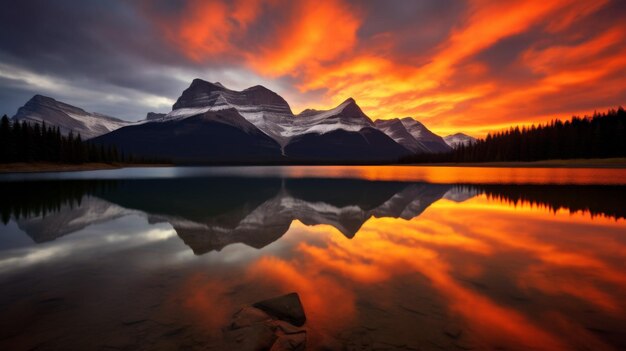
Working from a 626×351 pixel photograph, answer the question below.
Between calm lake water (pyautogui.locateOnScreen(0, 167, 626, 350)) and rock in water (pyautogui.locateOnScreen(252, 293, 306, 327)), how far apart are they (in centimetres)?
35

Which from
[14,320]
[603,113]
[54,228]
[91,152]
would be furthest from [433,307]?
[603,113]

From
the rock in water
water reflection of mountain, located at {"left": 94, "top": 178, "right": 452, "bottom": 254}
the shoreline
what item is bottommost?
water reflection of mountain, located at {"left": 94, "top": 178, "right": 452, "bottom": 254}

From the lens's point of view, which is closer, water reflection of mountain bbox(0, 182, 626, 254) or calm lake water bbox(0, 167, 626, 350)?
calm lake water bbox(0, 167, 626, 350)

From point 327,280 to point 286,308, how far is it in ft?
11.0

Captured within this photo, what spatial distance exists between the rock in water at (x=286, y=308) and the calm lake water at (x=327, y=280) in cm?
35

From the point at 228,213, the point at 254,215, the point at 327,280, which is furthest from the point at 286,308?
the point at 228,213

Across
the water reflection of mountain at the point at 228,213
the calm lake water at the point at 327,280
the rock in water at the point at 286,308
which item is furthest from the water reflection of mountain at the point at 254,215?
the rock in water at the point at 286,308

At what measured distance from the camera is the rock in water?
830cm

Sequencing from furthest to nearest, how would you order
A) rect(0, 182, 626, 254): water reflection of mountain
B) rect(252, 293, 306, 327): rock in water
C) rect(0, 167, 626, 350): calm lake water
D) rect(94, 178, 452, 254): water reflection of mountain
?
rect(0, 182, 626, 254): water reflection of mountain
rect(94, 178, 452, 254): water reflection of mountain
rect(252, 293, 306, 327): rock in water
rect(0, 167, 626, 350): calm lake water

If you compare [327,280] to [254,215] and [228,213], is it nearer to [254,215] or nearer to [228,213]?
[254,215]

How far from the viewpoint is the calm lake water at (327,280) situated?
7676 mm

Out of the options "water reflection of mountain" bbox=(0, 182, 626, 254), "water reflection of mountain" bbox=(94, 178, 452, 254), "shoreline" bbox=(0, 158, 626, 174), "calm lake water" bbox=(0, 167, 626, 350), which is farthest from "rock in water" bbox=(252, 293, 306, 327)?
"shoreline" bbox=(0, 158, 626, 174)

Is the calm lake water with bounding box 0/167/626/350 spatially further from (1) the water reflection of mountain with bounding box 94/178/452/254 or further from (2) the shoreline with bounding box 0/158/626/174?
(2) the shoreline with bounding box 0/158/626/174

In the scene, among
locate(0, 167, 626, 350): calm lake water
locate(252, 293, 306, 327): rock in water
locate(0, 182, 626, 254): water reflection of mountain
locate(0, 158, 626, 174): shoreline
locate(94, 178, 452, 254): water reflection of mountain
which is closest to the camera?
locate(0, 167, 626, 350): calm lake water
